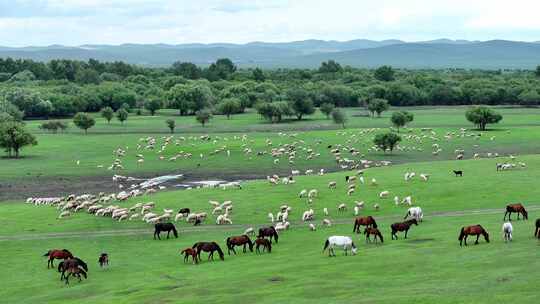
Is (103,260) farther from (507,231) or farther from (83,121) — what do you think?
(83,121)

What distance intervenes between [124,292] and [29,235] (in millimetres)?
18464

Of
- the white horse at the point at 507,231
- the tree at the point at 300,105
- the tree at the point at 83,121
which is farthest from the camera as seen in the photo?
the tree at the point at 300,105

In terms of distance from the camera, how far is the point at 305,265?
34.9 meters

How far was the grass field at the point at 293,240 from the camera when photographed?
29562 millimetres

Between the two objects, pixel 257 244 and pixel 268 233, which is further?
pixel 268 233

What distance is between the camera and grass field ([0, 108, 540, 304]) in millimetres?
29562

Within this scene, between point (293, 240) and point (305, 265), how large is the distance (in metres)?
8.32

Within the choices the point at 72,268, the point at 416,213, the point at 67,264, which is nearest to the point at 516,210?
the point at 416,213

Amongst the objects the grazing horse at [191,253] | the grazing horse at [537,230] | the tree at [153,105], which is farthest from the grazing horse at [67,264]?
the tree at [153,105]

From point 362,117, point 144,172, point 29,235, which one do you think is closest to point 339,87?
point 362,117

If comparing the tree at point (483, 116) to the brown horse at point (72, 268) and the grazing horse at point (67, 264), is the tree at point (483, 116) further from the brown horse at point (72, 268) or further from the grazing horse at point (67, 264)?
the brown horse at point (72, 268)

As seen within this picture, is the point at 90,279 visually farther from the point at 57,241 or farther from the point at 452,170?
the point at 452,170

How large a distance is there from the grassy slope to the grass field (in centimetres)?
7

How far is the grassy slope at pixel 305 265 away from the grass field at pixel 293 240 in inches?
2.9
